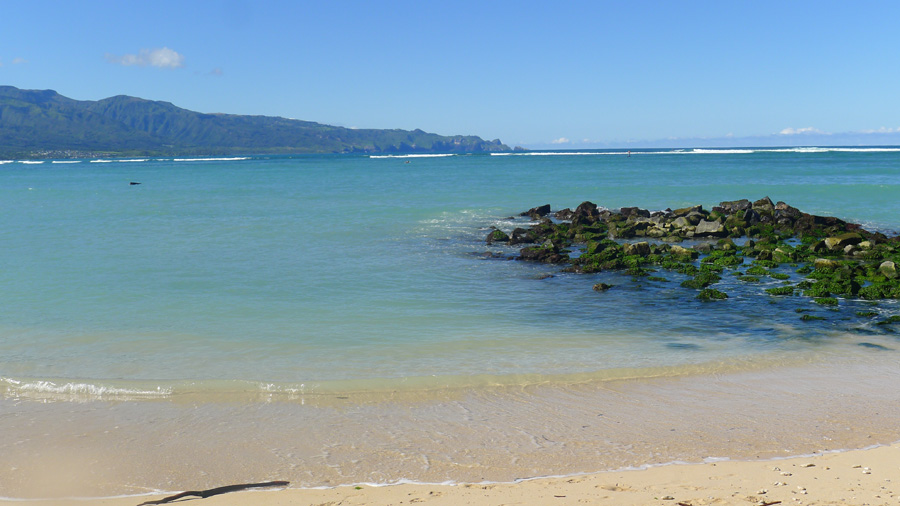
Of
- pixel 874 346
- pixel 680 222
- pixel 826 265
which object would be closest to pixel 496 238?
pixel 680 222

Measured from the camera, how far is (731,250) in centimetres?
2042

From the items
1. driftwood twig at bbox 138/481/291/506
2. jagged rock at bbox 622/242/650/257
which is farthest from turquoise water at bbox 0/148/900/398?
jagged rock at bbox 622/242/650/257

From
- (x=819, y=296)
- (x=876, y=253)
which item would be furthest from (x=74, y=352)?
(x=876, y=253)

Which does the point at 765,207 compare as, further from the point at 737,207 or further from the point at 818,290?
the point at 818,290

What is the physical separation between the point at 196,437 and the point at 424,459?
8.40ft

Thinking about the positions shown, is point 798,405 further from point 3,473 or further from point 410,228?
point 410,228

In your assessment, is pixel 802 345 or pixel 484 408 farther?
pixel 802 345

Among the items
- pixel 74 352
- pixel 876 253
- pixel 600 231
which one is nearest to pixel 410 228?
pixel 600 231

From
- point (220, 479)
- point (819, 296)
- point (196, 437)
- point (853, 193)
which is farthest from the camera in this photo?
point (853, 193)

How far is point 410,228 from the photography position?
27.9m

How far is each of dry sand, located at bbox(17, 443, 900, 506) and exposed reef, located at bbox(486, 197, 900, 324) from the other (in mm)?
8748

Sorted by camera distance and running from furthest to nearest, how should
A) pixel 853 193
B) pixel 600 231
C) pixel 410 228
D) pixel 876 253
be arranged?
pixel 853 193 < pixel 410 228 < pixel 600 231 < pixel 876 253

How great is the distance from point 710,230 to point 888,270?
8292mm

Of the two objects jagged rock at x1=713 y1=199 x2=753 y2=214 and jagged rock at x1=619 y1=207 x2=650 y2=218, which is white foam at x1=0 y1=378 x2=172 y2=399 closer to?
→ jagged rock at x1=619 y1=207 x2=650 y2=218
